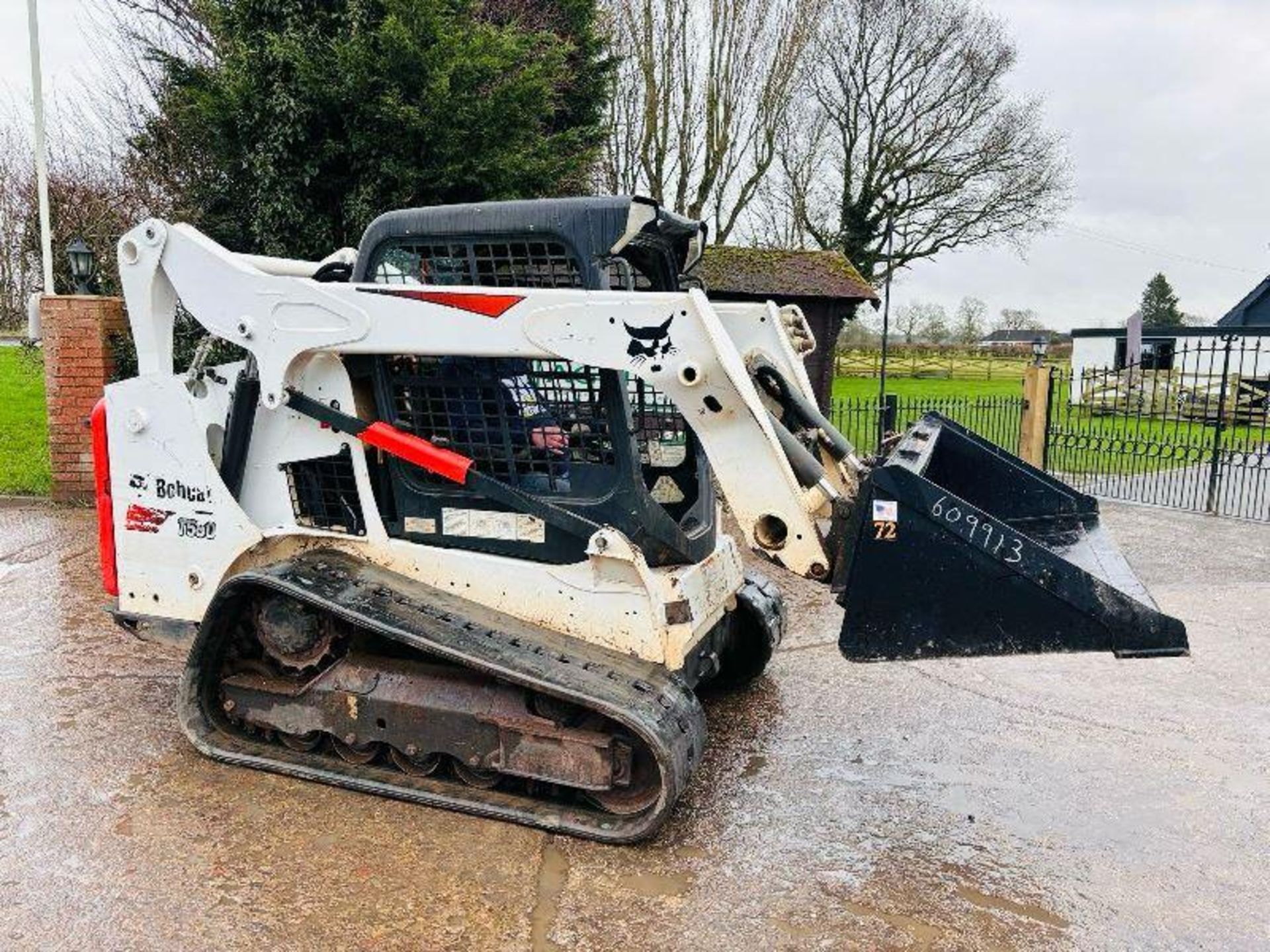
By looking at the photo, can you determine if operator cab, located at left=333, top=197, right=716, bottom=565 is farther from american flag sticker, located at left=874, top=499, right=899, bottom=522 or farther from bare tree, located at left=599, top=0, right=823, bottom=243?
bare tree, located at left=599, top=0, right=823, bottom=243

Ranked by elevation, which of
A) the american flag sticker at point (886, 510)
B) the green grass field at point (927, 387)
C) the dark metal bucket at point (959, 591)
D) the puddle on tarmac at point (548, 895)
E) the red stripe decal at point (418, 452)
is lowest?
the puddle on tarmac at point (548, 895)

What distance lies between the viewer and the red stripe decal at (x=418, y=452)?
3701mm

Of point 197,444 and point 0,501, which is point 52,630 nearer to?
point 197,444

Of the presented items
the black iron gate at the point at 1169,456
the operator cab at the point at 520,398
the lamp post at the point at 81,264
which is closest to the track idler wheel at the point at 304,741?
the operator cab at the point at 520,398

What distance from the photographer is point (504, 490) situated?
147 inches

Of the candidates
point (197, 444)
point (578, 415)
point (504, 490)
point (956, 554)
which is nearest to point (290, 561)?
point (197, 444)

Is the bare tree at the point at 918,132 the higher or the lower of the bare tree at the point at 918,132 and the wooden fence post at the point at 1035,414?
the higher

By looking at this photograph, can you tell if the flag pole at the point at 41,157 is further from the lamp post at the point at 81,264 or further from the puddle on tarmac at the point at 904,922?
the puddle on tarmac at the point at 904,922

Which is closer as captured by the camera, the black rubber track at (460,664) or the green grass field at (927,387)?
the black rubber track at (460,664)

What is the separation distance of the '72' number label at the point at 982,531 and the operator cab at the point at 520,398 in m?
1.05

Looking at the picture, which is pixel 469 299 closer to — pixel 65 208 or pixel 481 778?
pixel 481 778

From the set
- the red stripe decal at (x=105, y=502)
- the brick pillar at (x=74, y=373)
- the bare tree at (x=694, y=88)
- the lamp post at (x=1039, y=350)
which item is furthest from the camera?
the bare tree at (x=694, y=88)

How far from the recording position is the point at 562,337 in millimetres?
3428

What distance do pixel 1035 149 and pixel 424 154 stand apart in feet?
70.2
